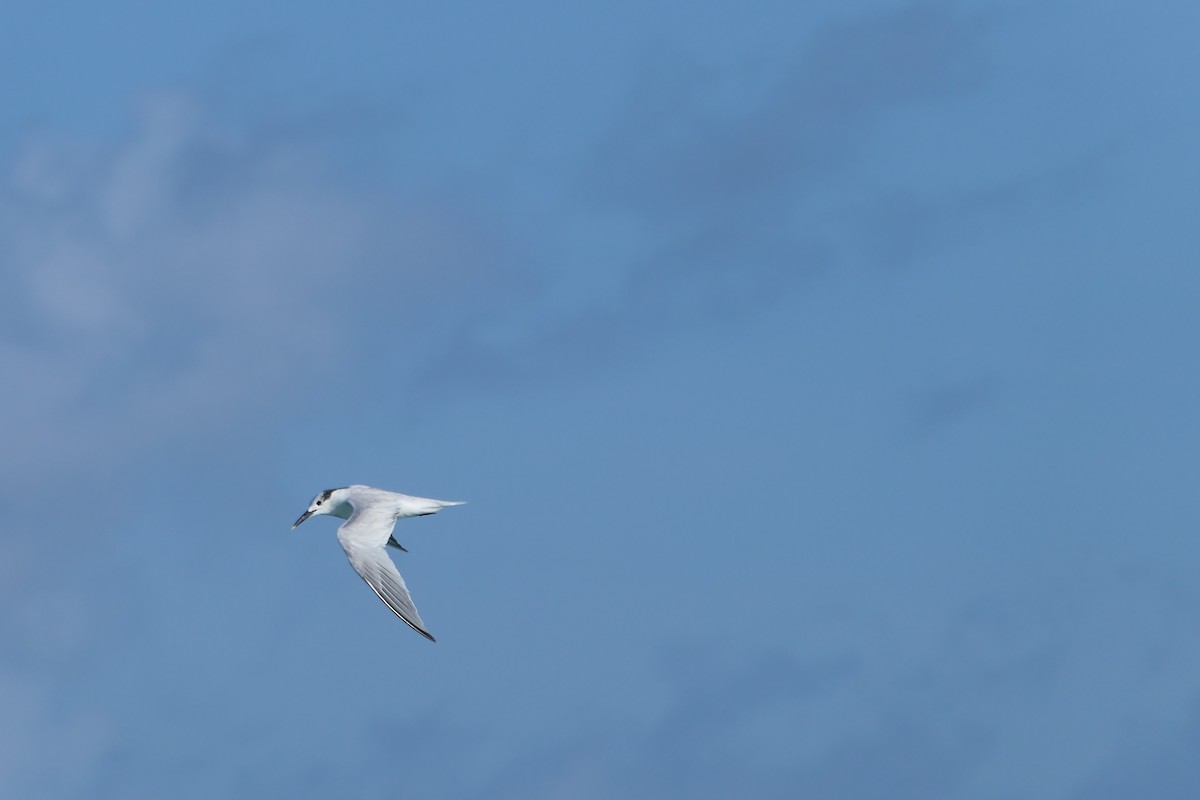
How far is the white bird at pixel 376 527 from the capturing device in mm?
58031

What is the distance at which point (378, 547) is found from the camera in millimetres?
61906

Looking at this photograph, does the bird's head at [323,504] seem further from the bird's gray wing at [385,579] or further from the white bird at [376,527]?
the bird's gray wing at [385,579]

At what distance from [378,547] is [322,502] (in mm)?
10418

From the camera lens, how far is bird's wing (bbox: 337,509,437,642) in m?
57.0

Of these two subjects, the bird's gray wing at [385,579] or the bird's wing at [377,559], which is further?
the bird's wing at [377,559]

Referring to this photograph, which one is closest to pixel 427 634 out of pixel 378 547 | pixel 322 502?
pixel 378 547

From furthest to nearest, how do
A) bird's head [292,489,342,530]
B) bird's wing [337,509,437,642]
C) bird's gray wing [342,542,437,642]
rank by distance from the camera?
bird's head [292,489,342,530]
bird's wing [337,509,437,642]
bird's gray wing [342,542,437,642]

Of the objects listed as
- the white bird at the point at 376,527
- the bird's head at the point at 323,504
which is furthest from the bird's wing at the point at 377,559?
the bird's head at the point at 323,504

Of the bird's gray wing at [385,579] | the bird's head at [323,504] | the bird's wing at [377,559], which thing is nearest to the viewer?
the bird's gray wing at [385,579]

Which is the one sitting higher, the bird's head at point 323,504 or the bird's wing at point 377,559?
the bird's head at point 323,504

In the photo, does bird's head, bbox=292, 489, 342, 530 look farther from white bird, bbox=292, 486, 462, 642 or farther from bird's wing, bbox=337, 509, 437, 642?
bird's wing, bbox=337, 509, 437, 642

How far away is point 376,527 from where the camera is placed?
210ft

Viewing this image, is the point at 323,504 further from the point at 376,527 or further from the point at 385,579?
the point at 385,579

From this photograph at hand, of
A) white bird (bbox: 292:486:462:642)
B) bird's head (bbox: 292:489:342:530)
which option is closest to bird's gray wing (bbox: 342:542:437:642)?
white bird (bbox: 292:486:462:642)
